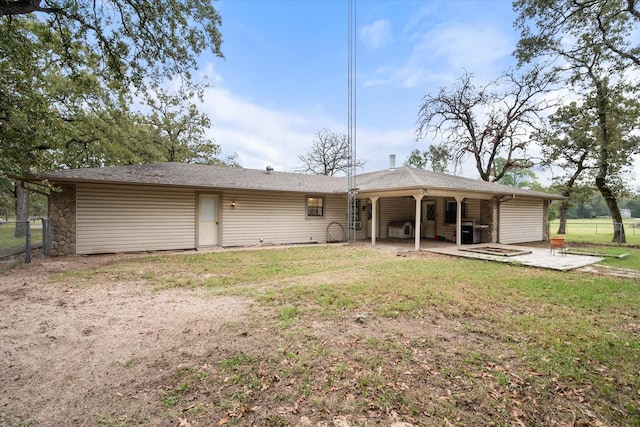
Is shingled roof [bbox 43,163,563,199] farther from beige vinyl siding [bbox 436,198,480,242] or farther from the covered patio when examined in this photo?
beige vinyl siding [bbox 436,198,480,242]

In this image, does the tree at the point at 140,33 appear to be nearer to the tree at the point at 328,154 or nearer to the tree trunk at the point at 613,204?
the tree trunk at the point at 613,204

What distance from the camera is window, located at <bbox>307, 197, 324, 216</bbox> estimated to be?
12.9m

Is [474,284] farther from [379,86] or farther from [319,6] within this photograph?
[379,86]

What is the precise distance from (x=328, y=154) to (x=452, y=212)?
54.6ft

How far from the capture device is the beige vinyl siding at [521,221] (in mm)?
12820

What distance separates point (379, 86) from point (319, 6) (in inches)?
Result: 216

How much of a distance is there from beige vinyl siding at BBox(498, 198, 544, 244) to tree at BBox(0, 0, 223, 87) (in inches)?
504

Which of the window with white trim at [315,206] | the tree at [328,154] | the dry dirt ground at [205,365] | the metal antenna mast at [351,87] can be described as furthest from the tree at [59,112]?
the tree at [328,154]

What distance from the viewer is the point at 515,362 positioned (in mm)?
2846

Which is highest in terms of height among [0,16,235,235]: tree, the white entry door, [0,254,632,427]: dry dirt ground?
[0,16,235,235]: tree

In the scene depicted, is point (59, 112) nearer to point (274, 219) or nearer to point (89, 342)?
point (274, 219)

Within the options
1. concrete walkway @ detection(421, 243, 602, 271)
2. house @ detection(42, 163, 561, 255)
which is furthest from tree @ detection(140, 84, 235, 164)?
concrete walkway @ detection(421, 243, 602, 271)

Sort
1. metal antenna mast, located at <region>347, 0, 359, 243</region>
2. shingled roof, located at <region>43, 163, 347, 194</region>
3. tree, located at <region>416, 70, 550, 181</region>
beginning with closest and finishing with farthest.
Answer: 1. shingled roof, located at <region>43, 163, 347, 194</region>
2. metal antenna mast, located at <region>347, 0, 359, 243</region>
3. tree, located at <region>416, 70, 550, 181</region>

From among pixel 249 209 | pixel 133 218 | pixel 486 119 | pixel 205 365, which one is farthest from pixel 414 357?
pixel 486 119
